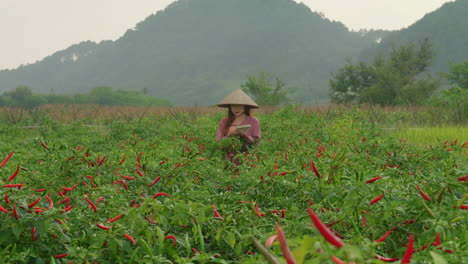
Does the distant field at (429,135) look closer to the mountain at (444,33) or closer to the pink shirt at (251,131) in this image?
the pink shirt at (251,131)

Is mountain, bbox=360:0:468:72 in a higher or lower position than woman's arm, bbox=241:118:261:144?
higher

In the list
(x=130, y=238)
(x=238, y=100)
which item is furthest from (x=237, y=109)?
(x=130, y=238)

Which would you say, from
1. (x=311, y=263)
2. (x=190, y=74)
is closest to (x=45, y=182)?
(x=311, y=263)

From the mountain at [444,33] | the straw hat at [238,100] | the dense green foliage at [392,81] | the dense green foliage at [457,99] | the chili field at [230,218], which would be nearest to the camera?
the chili field at [230,218]

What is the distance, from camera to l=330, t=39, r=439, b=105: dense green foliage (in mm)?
30016

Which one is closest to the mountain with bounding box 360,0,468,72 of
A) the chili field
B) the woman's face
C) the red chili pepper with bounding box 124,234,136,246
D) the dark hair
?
the dark hair

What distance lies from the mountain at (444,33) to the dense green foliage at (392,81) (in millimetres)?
63724

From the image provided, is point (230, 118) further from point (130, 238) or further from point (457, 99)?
point (457, 99)

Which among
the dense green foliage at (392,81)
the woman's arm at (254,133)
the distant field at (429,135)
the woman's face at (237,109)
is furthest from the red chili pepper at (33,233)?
the dense green foliage at (392,81)

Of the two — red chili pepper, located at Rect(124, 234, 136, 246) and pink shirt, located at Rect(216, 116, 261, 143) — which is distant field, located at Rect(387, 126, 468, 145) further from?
red chili pepper, located at Rect(124, 234, 136, 246)

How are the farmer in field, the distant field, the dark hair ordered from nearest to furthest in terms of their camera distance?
the farmer in field < the dark hair < the distant field

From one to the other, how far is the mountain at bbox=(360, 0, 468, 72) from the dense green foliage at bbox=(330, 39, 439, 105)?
6372 centimetres

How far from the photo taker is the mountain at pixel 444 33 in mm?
98000

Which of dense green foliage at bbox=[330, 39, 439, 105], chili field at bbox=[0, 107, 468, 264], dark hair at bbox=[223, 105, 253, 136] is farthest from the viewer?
dense green foliage at bbox=[330, 39, 439, 105]
